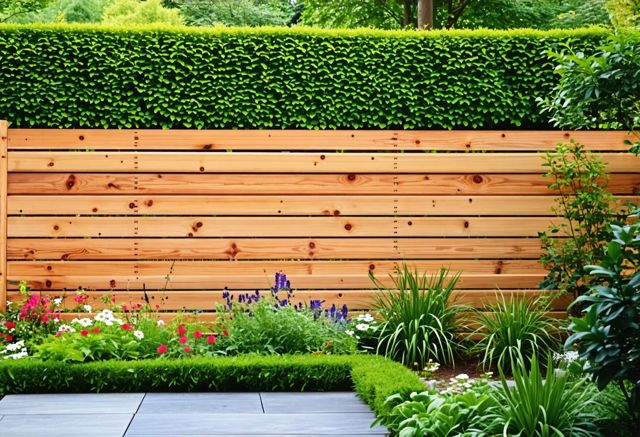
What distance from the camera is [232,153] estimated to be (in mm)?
6543

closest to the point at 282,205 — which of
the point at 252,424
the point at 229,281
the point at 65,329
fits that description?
the point at 229,281

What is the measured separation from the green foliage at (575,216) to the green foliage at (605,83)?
1.82ft

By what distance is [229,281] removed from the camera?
6.48 metres

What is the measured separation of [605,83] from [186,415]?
3.32 m

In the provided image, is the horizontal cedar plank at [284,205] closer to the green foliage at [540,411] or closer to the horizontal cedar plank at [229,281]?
the horizontal cedar plank at [229,281]

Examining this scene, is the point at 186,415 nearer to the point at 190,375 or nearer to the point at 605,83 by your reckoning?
the point at 190,375

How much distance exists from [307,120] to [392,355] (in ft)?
6.74

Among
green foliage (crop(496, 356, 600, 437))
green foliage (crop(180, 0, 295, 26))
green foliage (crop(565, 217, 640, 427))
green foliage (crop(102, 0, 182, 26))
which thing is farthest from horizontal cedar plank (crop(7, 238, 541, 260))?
green foliage (crop(180, 0, 295, 26))

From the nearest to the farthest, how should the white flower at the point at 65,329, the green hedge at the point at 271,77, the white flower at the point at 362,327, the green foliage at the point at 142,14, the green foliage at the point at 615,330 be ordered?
the green foliage at the point at 615,330
the white flower at the point at 65,329
the white flower at the point at 362,327
the green hedge at the point at 271,77
the green foliage at the point at 142,14

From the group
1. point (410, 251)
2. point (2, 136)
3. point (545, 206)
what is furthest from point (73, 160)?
point (545, 206)

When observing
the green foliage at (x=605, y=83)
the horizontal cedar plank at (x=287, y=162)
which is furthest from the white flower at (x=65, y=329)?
the green foliage at (x=605, y=83)

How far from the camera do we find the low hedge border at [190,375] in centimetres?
496

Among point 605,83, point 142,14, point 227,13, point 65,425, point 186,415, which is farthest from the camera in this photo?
point 227,13

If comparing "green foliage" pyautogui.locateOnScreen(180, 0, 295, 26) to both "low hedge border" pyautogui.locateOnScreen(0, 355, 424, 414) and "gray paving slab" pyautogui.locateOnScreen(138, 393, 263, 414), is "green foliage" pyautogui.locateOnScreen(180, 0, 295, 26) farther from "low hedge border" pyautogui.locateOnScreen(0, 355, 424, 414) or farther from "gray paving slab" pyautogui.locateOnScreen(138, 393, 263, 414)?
"gray paving slab" pyautogui.locateOnScreen(138, 393, 263, 414)
